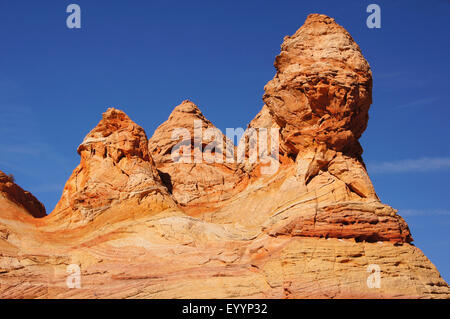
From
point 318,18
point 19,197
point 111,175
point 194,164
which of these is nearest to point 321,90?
point 318,18

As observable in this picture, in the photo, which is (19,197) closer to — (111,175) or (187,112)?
(111,175)

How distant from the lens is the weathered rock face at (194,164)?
36.8 m

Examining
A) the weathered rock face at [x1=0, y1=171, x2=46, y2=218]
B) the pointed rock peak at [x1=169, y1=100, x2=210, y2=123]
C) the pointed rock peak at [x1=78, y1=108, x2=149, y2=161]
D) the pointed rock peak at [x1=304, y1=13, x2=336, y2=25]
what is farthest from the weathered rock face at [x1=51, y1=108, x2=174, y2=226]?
the pointed rock peak at [x1=304, y1=13, x2=336, y2=25]

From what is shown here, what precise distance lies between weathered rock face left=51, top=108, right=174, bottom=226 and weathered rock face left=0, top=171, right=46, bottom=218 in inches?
78.4

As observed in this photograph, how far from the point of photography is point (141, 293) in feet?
90.9

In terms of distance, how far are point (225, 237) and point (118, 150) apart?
22.9ft

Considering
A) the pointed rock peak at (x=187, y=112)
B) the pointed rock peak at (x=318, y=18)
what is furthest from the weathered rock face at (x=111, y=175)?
the pointed rock peak at (x=318, y=18)

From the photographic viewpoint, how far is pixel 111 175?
33.9 metres

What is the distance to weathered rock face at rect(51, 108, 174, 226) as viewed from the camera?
32.9m

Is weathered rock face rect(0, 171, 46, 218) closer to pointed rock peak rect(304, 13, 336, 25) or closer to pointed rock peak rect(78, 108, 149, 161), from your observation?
pointed rock peak rect(78, 108, 149, 161)

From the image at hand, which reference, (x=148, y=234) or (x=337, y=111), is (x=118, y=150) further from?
(x=337, y=111)

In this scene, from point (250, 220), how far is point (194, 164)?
7.84 meters

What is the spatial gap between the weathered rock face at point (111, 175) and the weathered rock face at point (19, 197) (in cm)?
199
